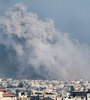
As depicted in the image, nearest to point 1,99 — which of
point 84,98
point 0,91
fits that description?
point 0,91

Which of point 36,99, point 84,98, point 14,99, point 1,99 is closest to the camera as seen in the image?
point 1,99

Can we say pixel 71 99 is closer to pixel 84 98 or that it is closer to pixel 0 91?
pixel 84 98

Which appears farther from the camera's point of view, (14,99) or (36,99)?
(36,99)

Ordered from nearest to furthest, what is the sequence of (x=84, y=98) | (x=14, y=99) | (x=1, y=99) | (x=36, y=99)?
(x=1, y=99), (x=14, y=99), (x=84, y=98), (x=36, y=99)

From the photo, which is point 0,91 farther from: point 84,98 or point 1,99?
point 84,98

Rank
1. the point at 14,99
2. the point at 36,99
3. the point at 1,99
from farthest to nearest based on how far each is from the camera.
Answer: the point at 36,99 < the point at 14,99 < the point at 1,99

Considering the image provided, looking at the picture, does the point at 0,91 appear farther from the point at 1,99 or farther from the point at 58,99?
the point at 58,99

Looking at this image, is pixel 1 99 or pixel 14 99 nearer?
pixel 1 99
